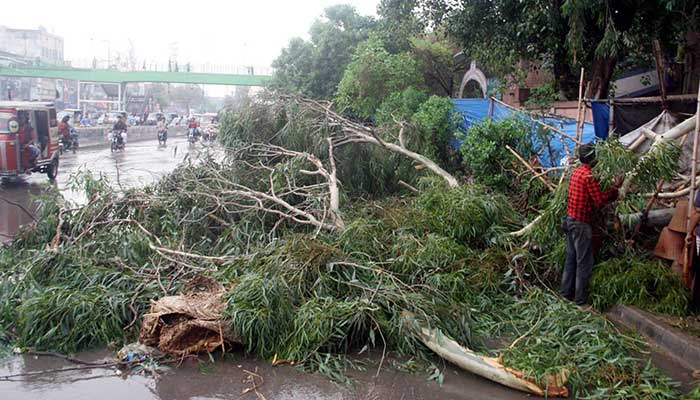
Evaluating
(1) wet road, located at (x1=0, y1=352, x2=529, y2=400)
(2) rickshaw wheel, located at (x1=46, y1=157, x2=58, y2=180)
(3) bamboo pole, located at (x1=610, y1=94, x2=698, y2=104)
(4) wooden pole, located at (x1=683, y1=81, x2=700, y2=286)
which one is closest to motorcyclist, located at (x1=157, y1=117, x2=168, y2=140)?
(2) rickshaw wheel, located at (x1=46, y1=157, x2=58, y2=180)

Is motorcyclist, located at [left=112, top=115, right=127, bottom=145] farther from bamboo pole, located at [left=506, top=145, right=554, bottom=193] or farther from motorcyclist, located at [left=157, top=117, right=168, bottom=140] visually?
bamboo pole, located at [left=506, top=145, right=554, bottom=193]

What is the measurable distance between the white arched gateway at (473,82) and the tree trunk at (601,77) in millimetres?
7497

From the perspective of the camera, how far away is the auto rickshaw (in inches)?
638

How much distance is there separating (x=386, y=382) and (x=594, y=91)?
8.37m

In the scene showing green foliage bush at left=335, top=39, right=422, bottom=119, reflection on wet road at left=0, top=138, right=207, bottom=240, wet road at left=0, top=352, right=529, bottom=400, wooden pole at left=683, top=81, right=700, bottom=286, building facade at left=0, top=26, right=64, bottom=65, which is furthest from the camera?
building facade at left=0, top=26, right=64, bottom=65

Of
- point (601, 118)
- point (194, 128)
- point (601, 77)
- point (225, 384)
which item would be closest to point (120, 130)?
point (194, 128)

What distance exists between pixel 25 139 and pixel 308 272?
1353 cm

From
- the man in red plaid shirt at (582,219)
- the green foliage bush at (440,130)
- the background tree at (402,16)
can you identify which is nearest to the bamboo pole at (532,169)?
the man in red plaid shirt at (582,219)

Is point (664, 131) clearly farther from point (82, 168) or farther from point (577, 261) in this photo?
point (82, 168)

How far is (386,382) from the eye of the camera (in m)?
5.10

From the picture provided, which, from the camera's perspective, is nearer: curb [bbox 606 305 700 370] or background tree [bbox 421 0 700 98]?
curb [bbox 606 305 700 370]

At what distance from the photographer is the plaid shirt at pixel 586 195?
6441 mm

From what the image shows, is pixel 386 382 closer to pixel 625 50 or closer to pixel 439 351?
pixel 439 351

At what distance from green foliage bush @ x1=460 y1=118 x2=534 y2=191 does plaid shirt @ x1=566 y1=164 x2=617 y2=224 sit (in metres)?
2.89
